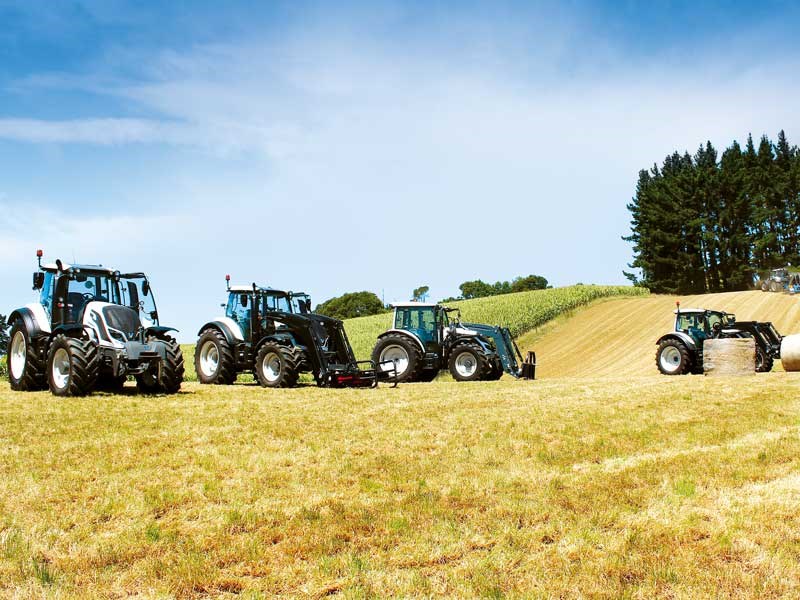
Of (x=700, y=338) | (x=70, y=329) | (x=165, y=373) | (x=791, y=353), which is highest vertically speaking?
(x=70, y=329)

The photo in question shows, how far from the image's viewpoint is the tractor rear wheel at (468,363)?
58.4 feet

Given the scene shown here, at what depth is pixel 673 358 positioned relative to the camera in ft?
66.3

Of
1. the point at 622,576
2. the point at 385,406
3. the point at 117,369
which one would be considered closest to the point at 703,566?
the point at 622,576

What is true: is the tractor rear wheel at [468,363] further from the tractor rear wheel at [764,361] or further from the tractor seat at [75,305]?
the tractor seat at [75,305]

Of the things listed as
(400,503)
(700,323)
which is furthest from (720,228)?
(400,503)

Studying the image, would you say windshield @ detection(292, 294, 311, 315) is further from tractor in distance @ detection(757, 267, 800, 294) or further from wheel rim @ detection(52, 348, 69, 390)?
tractor in distance @ detection(757, 267, 800, 294)

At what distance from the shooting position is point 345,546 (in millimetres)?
4746

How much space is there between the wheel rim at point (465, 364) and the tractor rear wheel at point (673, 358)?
19.3ft

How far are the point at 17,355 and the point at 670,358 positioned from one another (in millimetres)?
16980

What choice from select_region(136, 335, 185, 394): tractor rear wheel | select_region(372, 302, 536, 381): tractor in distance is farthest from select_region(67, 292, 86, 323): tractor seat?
select_region(372, 302, 536, 381): tractor in distance

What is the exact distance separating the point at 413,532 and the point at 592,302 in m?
41.0

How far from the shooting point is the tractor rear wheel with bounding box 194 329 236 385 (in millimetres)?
16219

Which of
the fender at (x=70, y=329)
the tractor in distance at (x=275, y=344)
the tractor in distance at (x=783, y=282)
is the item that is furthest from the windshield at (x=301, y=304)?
the tractor in distance at (x=783, y=282)

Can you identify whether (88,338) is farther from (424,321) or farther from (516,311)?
(516,311)
